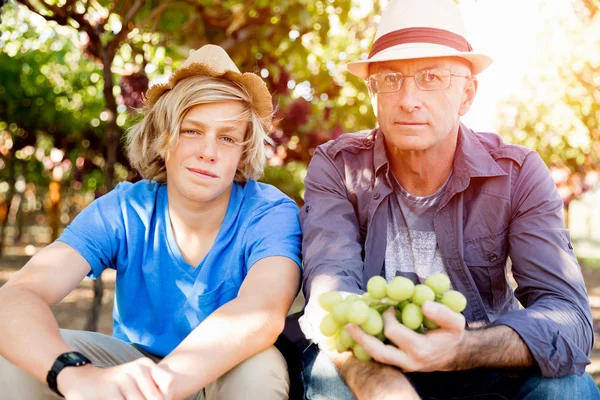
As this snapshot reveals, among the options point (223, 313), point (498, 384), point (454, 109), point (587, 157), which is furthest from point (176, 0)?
point (587, 157)

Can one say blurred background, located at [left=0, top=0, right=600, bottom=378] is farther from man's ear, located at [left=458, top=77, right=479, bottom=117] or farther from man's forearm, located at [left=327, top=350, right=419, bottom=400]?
man's forearm, located at [left=327, top=350, right=419, bottom=400]

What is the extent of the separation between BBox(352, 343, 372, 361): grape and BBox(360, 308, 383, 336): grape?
0.10 m

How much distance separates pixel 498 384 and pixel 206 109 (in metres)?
1.67

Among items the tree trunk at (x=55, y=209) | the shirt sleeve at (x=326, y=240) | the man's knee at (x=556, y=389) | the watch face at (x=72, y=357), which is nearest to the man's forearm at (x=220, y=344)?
the shirt sleeve at (x=326, y=240)

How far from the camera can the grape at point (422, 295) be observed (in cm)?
205

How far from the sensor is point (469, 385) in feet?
8.78

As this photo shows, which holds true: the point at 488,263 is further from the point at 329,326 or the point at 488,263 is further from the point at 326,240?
the point at 329,326

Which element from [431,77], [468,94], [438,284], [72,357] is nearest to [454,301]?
[438,284]

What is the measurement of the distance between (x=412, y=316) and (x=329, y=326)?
0.28 m

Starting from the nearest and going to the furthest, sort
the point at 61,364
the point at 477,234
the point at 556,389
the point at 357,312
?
the point at 357,312 → the point at 61,364 → the point at 556,389 → the point at 477,234

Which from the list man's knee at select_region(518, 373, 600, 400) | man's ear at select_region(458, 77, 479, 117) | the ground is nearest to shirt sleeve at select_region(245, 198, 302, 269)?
man's ear at select_region(458, 77, 479, 117)

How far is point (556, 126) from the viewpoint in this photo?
504 inches

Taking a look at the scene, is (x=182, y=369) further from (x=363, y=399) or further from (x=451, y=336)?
(x=451, y=336)

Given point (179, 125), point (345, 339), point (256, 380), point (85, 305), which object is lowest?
point (85, 305)
